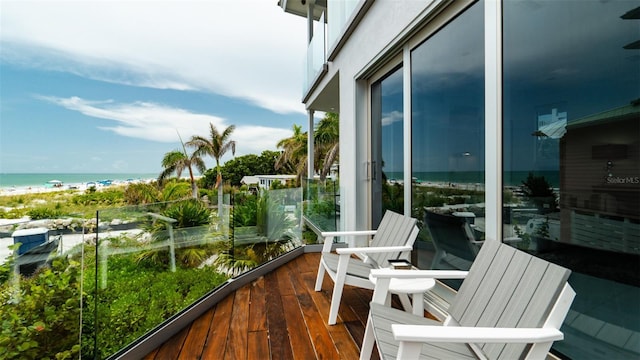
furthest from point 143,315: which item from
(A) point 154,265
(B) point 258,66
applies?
(B) point 258,66

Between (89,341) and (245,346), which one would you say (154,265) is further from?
(245,346)

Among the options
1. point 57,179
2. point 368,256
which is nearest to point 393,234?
point 368,256

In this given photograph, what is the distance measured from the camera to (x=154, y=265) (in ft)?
7.95

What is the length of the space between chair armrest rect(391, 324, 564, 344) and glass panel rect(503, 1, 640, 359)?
518 mm

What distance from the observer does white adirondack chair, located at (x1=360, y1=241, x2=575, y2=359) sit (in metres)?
1.17

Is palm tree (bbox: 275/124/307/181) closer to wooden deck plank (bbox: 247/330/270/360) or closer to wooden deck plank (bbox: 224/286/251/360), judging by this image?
wooden deck plank (bbox: 224/286/251/360)

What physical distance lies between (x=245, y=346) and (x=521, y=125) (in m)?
2.24

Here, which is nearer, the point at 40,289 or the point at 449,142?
the point at 40,289

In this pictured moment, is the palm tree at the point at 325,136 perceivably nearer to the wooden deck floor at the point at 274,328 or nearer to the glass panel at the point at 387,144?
the glass panel at the point at 387,144

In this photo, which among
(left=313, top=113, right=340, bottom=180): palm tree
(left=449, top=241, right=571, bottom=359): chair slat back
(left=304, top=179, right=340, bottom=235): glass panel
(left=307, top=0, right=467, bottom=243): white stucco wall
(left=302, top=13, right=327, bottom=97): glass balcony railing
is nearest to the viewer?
(left=449, top=241, right=571, bottom=359): chair slat back

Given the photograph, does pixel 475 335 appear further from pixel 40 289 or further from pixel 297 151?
pixel 297 151

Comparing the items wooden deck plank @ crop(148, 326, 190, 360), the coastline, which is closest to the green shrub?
wooden deck plank @ crop(148, 326, 190, 360)

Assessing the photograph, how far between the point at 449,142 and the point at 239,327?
2.19m

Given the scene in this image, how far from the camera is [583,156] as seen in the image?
1.50 m
